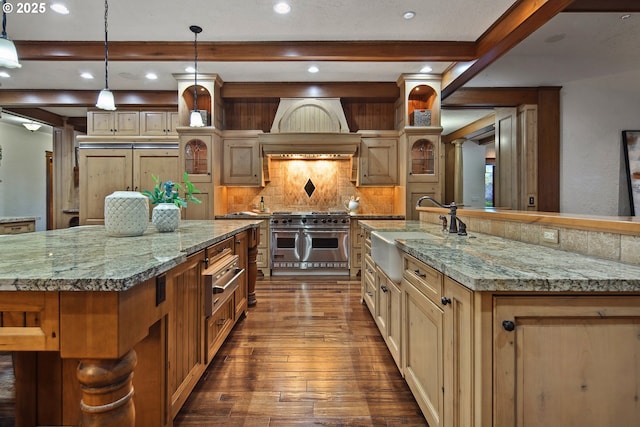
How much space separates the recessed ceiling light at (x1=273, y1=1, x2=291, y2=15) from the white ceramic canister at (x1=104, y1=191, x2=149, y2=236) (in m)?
2.23

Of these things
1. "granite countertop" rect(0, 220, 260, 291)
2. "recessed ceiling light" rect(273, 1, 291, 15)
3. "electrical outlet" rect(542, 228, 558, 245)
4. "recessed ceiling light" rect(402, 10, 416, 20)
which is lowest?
"granite countertop" rect(0, 220, 260, 291)

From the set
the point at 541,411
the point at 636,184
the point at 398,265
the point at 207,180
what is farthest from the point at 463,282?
the point at 636,184

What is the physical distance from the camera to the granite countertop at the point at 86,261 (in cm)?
85

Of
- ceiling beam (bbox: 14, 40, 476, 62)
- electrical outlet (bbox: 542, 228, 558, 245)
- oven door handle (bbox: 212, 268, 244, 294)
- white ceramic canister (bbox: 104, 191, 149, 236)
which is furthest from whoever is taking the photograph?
ceiling beam (bbox: 14, 40, 476, 62)

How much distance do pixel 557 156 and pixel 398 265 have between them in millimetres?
4274

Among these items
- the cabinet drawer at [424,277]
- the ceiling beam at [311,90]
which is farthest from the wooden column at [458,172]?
the cabinet drawer at [424,277]

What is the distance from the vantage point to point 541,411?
95cm

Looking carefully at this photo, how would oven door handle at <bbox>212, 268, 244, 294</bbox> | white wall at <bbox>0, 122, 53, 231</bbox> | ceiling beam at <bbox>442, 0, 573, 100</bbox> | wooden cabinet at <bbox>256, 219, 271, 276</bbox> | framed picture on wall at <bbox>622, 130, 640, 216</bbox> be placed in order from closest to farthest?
oven door handle at <bbox>212, 268, 244, 294</bbox> < ceiling beam at <bbox>442, 0, 573, 100</bbox> < framed picture on wall at <bbox>622, 130, 640, 216</bbox> < wooden cabinet at <bbox>256, 219, 271, 276</bbox> < white wall at <bbox>0, 122, 53, 231</bbox>

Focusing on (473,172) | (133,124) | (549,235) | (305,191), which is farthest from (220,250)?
(473,172)

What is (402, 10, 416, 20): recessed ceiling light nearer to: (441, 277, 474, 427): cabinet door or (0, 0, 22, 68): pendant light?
(441, 277, 474, 427): cabinet door

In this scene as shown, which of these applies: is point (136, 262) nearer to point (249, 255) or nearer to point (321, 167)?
point (249, 255)

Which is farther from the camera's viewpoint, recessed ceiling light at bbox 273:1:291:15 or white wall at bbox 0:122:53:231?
white wall at bbox 0:122:53:231


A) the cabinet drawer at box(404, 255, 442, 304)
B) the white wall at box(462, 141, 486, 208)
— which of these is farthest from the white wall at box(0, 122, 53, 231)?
the white wall at box(462, 141, 486, 208)

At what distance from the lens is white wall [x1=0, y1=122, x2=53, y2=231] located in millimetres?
6645
